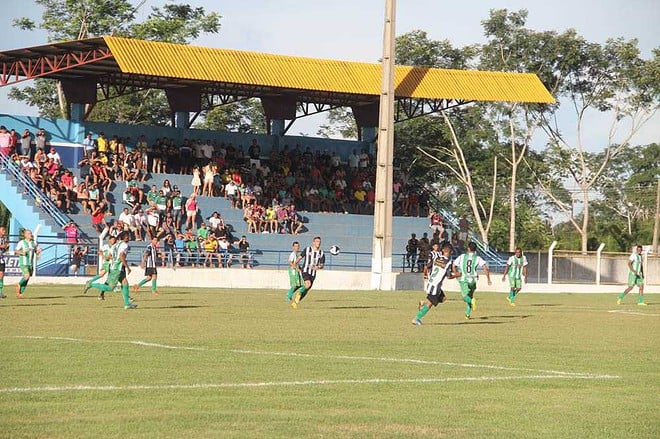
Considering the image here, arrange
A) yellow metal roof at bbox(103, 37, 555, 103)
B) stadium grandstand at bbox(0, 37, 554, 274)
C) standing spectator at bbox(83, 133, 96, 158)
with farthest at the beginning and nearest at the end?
standing spectator at bbox(83, 133, 96, 158) → yellow metal roof at bbox(103, 37, 555, 103) → stadium grandstand at bbox(0, 37, 554, 274)

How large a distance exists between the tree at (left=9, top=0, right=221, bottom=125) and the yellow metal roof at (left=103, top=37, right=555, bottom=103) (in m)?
17.7

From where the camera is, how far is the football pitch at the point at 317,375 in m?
10.8

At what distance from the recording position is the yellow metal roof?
157 ft

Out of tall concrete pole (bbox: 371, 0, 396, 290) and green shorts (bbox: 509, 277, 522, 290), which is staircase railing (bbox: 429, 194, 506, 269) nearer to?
tall concrete pole (bbox: 371, 0, 396, 290)

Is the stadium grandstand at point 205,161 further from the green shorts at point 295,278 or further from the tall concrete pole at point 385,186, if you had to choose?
the green shorts at point 295,278

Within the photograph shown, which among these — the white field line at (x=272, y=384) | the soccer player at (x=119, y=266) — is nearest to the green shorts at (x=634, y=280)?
the soccer player at (x=119, y=266)

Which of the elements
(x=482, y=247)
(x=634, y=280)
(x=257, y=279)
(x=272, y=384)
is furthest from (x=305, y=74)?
(x=272, y=384)

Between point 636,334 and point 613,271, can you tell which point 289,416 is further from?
point 613,271

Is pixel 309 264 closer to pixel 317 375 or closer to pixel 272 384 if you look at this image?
pixel 317 375

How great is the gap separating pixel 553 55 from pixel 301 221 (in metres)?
24.6

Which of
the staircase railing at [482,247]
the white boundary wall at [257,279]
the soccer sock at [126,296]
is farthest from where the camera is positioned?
the staircase railing at [482,247]

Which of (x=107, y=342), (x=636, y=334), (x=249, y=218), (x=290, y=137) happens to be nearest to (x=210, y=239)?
(x=249, y=218)

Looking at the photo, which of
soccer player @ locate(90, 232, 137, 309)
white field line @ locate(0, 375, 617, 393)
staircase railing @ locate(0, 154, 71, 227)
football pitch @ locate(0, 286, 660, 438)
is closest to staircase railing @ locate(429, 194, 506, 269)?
staircase railing @ locate(0, 154, 71, 227)

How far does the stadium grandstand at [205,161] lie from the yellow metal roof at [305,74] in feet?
0.23
